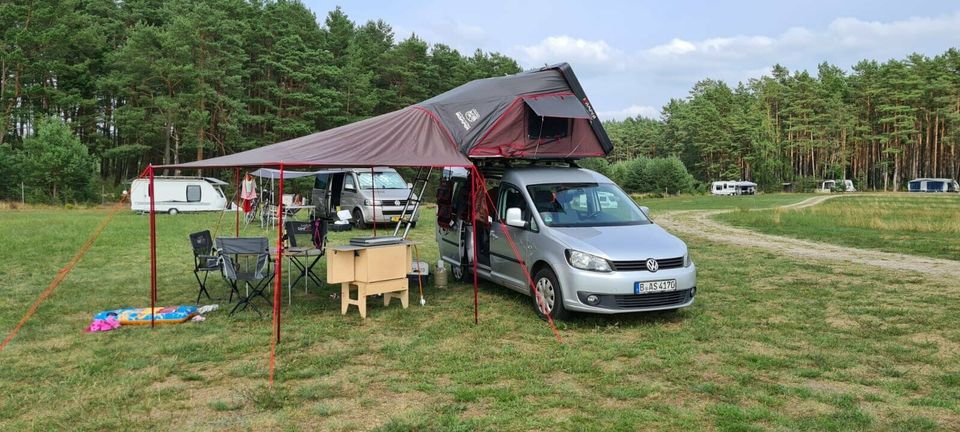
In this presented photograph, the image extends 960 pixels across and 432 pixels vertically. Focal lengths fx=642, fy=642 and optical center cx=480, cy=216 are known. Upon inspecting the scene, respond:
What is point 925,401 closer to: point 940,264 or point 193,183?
point 940,264

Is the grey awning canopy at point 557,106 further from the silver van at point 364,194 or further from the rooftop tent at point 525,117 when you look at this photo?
the silver van at point 364,194

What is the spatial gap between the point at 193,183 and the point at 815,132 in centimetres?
6873

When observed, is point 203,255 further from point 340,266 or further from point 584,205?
point 584,205

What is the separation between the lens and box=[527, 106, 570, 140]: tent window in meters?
8.28

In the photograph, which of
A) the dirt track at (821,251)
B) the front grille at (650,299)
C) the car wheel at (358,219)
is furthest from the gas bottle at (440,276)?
the car wheel at (358,219)

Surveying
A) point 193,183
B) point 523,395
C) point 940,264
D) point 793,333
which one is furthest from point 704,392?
point 193,183

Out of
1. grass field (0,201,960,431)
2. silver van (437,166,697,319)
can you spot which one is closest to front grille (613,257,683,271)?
silver van (437,166,697,319)

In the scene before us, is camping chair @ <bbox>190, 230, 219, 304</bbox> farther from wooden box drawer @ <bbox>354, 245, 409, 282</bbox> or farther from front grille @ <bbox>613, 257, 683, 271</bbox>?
front grille @ <bbox>613, 257, 683, 271</bbox>

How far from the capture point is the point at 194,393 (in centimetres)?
469

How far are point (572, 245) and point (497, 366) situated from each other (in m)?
1.78

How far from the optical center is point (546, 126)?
841 centimetres

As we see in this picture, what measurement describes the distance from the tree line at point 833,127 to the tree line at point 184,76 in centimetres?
4236

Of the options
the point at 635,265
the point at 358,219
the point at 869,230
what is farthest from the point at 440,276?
the point at 869,230

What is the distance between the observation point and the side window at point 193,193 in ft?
85.1
